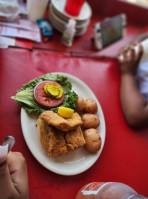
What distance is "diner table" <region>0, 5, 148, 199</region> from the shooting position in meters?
0.85

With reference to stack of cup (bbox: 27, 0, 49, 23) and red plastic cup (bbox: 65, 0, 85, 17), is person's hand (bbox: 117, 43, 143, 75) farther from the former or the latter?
stack of cup (bbox: 27, 0, 49, 23)

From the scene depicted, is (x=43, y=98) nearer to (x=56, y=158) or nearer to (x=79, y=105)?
(x=79, y=105)

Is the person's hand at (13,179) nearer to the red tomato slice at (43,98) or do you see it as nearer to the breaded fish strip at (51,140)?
the breaded fish strip at (51,140)

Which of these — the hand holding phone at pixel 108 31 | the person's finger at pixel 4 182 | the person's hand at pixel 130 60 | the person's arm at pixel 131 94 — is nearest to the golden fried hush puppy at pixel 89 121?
the person's arm at pixel 131 94

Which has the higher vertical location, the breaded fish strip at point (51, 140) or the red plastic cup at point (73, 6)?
the red plastic cup at point (73, 6)

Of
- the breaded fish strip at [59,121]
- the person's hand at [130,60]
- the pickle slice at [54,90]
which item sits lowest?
the breaded fish strip at [59,121]

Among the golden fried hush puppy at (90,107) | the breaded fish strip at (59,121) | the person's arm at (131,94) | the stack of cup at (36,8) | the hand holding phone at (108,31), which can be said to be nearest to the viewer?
the breaded fish strip at (59,121)

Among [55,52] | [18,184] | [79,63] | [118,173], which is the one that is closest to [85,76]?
[79,63]

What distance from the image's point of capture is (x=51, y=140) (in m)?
0.82

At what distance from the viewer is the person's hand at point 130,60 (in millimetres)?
1399

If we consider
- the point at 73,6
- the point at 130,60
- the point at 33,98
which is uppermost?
the point at 73,6

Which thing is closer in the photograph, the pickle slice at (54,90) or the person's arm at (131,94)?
the pickle slice at (54,90)

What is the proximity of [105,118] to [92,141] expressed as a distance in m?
0.29

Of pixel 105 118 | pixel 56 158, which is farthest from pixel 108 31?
pixel 56 158
